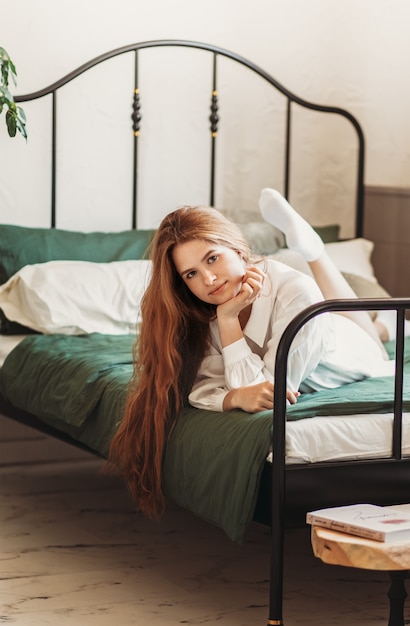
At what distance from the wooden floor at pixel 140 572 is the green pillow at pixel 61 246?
2.34ft

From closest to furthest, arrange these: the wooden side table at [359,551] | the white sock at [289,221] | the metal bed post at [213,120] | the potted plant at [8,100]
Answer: the wooden side table at [359,551] → the white sock at [289,221] → the potted plant at [8,100] → the metal bed post at [213,120]

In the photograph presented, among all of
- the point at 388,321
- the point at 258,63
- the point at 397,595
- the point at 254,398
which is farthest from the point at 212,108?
the point at 397,595

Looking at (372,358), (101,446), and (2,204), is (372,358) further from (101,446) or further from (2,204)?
(2,204)

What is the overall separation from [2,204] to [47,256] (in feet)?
0.99

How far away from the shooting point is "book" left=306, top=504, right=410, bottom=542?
193 cm

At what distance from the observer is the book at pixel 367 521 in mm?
1932

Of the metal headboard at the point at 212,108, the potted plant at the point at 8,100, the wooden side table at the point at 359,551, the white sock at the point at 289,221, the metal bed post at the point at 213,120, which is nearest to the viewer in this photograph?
the wooden side table at the point at 359,551

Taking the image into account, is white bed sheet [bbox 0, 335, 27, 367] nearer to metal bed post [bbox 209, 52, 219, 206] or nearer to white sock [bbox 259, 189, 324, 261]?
white sock [bbox 259, 189, 324, 261]

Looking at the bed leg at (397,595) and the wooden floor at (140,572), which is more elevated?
the bed leg at (397,595)

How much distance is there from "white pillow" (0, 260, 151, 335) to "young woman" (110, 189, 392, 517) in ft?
2.64

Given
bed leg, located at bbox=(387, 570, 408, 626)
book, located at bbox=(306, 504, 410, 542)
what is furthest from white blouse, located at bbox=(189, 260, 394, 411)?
bed leg, located at bbox=(387, 570, 408, 626)

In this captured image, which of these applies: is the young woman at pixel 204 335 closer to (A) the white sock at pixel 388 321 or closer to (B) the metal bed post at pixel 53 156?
(A) the white sock at pixel 388 321

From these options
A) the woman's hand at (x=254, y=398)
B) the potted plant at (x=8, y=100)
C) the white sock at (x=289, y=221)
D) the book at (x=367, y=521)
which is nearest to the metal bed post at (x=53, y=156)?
the potted plant at (x=8, y=100)

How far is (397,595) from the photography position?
6.91 feet
